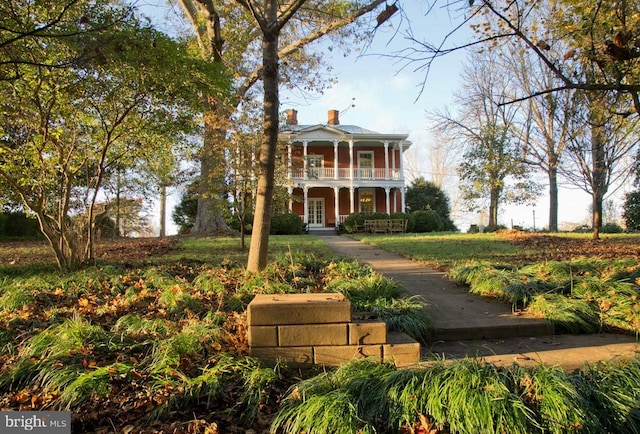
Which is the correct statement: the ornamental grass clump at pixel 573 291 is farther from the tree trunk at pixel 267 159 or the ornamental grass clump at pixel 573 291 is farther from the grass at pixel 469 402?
the tree trunk at pixel 267 159

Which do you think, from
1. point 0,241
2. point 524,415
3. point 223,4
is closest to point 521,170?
point 223,4

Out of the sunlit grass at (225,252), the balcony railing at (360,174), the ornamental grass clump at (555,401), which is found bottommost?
the ornamental grass clump at (555,401)

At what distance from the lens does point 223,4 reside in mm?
13734

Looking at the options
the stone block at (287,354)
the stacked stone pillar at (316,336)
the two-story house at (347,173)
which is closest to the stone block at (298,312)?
the stacked stone pillar at (316,336)

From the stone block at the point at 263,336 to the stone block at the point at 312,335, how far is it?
39 mm

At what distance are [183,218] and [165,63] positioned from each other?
21.2 m

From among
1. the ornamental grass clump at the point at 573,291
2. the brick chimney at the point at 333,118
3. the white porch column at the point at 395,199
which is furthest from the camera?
the brick chimney at the point at 333,118

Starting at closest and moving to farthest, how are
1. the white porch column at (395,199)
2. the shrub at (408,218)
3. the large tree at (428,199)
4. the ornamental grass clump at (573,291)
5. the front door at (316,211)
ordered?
the ornamental grass clump at (573,291) → the shrub at (408,218) → the white porch column at (395,199) → the front door at (316,211) → the large tree at (428,199)

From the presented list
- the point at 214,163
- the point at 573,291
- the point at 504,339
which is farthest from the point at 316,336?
the point at 214,163

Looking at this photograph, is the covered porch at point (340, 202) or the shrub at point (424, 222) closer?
the shrub at point (424, 222)

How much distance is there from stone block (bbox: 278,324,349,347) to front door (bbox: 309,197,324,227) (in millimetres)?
27319

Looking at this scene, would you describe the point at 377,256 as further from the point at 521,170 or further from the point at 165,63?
the point at 521,170

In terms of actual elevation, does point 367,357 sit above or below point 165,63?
below

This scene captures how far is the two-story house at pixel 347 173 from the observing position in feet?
92.9
